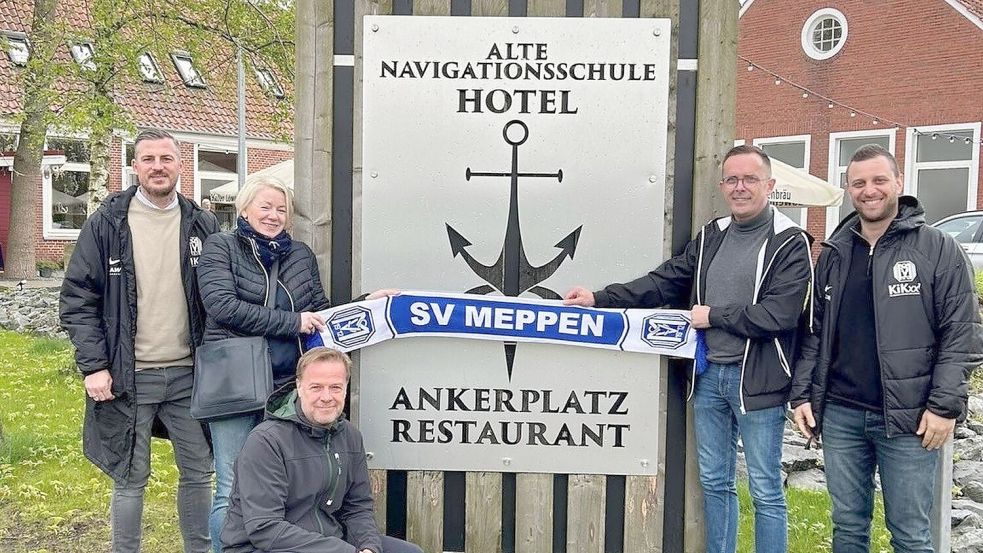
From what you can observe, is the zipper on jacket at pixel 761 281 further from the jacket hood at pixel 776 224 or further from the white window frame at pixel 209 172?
the white window frame at pixel 209 172

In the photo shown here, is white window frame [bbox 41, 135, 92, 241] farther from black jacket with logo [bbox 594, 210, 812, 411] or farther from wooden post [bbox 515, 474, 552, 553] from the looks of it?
black jacket with logo [bbox 594, 210, 812, 411]

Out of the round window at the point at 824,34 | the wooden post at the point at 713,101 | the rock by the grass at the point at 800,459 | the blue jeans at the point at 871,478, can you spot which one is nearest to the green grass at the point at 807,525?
the rock by the grass at the point at 800,459

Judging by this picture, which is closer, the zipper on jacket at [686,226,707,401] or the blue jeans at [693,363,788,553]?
the blue jeans at [693,363,788,553]

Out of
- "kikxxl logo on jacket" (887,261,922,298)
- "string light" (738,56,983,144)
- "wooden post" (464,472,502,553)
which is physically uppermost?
"string light" (738,56,983,144)

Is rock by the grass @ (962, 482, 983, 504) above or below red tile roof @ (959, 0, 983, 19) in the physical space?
below

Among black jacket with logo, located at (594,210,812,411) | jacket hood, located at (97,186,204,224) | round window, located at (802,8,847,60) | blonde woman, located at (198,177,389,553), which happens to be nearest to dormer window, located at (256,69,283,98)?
jacket hood, located at (97,186,204,224)

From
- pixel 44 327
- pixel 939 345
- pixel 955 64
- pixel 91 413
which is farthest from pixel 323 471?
pixel 955 64

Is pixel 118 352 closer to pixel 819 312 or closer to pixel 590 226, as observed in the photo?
pixel 590 226

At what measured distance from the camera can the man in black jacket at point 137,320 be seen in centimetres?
385

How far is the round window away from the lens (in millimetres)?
22141

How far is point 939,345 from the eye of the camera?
342cm

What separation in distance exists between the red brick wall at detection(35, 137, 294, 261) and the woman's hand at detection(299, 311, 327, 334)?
1688 centimetres

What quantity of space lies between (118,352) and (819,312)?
9.33ft

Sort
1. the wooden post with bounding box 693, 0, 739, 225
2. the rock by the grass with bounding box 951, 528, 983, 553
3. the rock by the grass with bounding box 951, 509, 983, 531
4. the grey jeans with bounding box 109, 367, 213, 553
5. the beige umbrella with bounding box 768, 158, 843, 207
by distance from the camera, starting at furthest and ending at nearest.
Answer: the beige umbrella with bounding box 768, 158, 843, 207, the rock by the grass with bounding box 951, 509, 983, 531, the rock by the grass with bounding box 951, 528, 983, 553, the grey jeans with bounding box 109, 367, 213, 553, the wooden post with bounding box 693, 0, 739, 225
